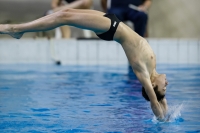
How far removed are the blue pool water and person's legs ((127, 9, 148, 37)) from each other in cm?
116

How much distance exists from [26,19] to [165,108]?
7.59 meters

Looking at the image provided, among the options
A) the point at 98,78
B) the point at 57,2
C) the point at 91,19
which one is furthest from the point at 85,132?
the point at 57,2

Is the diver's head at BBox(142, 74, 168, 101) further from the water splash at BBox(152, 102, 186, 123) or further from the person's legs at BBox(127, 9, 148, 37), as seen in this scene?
the person's legs at BBox(127, 9, 148, 37)

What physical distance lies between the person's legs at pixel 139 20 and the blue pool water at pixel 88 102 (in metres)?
1.16

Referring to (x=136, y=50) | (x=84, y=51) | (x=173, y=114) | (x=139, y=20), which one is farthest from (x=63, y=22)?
(x=84, y=51)

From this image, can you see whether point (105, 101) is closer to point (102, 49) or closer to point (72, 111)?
point (72, 111)

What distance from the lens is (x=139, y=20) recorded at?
10094 millimetres

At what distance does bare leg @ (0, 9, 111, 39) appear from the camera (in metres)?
4.95

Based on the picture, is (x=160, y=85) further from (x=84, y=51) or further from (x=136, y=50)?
(x=84, y=51)

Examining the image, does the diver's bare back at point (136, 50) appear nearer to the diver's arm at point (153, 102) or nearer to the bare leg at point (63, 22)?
the bare leg at point (63, 22)

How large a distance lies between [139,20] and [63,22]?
5.26 m

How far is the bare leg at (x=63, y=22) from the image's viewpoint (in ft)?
16.2

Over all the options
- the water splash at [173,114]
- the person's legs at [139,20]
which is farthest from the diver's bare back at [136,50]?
the person's legs at [139,20]

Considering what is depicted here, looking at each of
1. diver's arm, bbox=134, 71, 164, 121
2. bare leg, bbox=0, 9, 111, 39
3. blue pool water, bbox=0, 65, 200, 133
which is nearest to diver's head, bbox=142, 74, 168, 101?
diver's arm, bbox=134, 71, 164, 121
